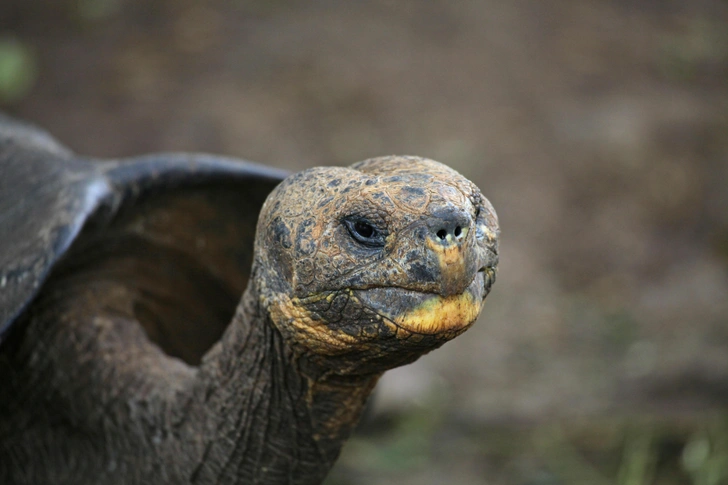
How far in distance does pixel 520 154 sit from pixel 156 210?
14.0ft

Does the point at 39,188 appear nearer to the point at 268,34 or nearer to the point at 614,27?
the point at 268,34

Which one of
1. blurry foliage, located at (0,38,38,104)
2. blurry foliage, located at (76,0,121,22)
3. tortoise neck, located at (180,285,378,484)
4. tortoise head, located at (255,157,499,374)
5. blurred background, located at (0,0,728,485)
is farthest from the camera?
blurry foliage, located at (76,0,121,22)

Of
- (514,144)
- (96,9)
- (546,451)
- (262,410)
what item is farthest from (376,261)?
(96,9)

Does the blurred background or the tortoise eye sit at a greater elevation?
the blurred background

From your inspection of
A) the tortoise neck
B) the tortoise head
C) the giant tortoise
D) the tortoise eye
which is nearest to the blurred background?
the giant tortoise

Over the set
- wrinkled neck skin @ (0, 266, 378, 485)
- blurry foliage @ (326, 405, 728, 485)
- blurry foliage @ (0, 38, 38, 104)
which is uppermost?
blurry foliage @ (0, 38, 38, 104)

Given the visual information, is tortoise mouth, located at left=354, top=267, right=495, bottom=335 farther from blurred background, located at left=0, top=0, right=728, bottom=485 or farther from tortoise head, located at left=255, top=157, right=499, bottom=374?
blurred background, located at left=0, top=0, right=728, bottom=485

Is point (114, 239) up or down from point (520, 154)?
down

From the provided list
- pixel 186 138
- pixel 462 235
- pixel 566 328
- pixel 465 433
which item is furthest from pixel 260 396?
pixel 186 138

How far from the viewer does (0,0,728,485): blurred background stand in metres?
4.33

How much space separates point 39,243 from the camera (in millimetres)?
2137

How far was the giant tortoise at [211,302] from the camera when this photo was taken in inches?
64.3

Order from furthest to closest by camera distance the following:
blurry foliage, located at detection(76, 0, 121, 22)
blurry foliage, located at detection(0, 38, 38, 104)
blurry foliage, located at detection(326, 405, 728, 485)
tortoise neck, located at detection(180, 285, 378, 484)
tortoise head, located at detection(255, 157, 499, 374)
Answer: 1. blurry foliage, located at detection(76, 0, 121, 22)
2. blurry foliage, located at detection(0, 38, 38, 104)
3. blurry foliage, located at detection(326, 405, 728, 485)
4. tortoise neck, located at detection(180, 285, 378, 484)
5. tortoise head, located at detection(255, 157, 499, 374)

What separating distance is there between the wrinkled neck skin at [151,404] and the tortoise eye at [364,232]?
13.0 inches
